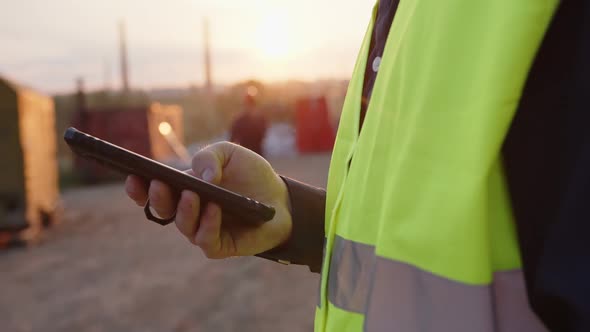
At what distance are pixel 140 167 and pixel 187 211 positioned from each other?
0.14m

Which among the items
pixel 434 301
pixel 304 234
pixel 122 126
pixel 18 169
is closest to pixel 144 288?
pixel 18 169

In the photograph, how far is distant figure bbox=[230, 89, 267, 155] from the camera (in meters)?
8.29

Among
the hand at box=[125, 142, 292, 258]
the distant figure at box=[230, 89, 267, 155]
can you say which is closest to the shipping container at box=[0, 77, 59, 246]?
the distant figure at box=[230, 89, 267, 155]

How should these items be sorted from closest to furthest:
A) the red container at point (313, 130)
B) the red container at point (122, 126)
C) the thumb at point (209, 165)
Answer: the thumb at point (209, 165) → the red container at point (122, 126) → the red container at point (313, 130)

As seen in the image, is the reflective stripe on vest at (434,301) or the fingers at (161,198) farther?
the fingers at (161,198)

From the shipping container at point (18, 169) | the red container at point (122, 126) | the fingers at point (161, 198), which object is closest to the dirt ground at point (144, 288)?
the shipping container at point (18, 169)

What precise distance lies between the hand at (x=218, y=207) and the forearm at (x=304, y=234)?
0.02 metres

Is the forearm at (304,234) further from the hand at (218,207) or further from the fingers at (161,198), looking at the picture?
the fingers at (161,198)

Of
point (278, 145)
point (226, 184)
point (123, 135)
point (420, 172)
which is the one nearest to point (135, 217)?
point (123, 135)

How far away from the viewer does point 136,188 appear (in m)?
1.27

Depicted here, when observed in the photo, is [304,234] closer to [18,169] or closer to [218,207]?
[218,207]

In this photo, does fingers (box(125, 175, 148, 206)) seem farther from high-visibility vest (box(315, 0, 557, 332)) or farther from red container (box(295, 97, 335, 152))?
red container (box(295, 97, 335, 152))

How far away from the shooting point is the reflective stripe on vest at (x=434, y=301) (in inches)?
29.1

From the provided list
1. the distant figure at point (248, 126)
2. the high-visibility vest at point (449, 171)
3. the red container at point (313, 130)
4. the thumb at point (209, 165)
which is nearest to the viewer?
the high-visibility vest at point (449, 171)
